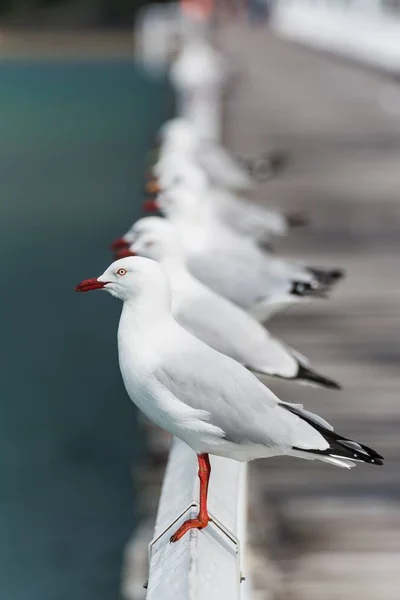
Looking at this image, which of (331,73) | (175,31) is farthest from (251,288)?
(175,31)

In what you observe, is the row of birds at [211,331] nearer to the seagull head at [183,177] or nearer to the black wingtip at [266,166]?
the seagull head at [183,177]

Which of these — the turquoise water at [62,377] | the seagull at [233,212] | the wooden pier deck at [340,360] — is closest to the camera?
the wooden pier deck at [340,360]

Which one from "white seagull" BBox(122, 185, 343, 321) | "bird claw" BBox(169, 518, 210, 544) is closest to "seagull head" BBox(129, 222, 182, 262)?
"white seagull" BBox(122, 185, 343, 321)

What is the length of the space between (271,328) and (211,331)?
2282 millimetres

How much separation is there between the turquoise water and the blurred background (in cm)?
2

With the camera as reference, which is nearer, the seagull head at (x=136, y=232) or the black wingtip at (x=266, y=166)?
the seagull head at (x=136, y=232)

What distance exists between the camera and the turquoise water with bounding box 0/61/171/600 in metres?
7.96

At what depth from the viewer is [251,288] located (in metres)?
5.35

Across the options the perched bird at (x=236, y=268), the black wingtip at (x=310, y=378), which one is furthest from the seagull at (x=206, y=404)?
the perched bird at (x=236, y=268)

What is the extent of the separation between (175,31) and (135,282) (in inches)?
1606

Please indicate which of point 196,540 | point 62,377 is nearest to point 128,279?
point 196,540

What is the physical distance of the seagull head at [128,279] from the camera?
3.25m

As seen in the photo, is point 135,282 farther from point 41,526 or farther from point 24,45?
point 24,45

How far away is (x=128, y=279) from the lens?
3.27 m
